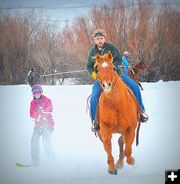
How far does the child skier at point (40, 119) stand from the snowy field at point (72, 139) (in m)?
0.04

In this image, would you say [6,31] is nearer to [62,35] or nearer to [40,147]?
[62,35]

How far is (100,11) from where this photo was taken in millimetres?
3982

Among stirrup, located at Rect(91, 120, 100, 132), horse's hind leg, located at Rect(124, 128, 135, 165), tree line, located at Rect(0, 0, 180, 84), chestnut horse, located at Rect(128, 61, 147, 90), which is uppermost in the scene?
tree line, located at Rect(0, 0, 180, 84)

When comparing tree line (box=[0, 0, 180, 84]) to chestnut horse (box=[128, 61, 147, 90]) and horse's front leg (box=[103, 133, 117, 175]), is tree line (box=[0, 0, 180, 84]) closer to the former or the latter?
chestnut horse (box=[128, 61, 147, 90])

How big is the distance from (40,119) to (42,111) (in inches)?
2.4

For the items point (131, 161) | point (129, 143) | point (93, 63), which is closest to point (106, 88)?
point (93, 63)

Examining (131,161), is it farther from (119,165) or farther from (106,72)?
(106,72)

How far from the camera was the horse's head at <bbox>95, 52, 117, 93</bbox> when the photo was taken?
12.1 feet

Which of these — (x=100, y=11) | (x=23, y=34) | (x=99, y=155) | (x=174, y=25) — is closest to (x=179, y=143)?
(x=99, y=155)

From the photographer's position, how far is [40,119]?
3975 mm

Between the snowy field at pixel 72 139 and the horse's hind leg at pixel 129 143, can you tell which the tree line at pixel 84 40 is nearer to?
the snowy field at pixel 72 139

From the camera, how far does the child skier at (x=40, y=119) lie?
156 inches

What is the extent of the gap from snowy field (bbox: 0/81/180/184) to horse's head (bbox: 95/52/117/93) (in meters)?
0.27

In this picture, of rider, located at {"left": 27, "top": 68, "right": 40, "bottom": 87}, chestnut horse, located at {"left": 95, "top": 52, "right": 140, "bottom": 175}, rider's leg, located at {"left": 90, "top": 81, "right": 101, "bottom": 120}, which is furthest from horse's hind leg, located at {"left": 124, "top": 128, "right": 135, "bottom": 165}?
rider, located at {"left": 27, "top": 68, "right": 40, "bottom": 87}
